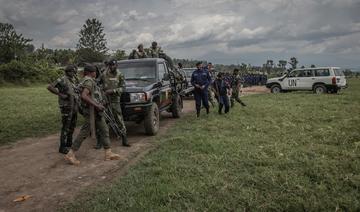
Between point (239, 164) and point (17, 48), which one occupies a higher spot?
point (17, 48)

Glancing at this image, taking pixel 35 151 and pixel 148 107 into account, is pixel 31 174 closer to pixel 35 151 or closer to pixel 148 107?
pixel 35 151

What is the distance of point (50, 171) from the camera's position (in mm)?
5438

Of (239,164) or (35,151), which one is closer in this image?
(239,164)

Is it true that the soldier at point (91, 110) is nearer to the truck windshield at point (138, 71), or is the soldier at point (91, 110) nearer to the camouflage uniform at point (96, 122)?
the camouflage uniform at point (96, 122)

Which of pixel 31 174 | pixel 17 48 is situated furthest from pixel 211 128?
pixel 17 48

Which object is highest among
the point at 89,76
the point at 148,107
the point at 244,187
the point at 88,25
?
the point at 88,25

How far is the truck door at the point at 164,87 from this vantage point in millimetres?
8779

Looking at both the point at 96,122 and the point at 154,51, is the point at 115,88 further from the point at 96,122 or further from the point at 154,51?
the point at 154,51

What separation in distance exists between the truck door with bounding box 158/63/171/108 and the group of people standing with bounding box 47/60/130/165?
198cm

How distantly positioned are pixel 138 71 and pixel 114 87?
1.90 meters

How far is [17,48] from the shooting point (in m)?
44.8

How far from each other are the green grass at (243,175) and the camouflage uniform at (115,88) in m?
1.10

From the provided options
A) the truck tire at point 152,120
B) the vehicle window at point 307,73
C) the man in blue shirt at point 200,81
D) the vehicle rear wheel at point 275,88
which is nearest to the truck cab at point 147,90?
the truck tire at point 152,120

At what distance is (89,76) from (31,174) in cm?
188
